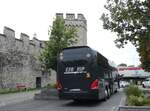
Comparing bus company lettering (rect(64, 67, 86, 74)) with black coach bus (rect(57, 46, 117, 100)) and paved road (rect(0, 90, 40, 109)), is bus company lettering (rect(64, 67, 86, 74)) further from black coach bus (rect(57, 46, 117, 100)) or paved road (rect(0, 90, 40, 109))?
paved road (rect(0, 90, 40, 109))

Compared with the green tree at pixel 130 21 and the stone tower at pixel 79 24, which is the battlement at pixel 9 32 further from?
the stone tower at pixel 79 24

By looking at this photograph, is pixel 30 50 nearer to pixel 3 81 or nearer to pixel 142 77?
pixel 3 81

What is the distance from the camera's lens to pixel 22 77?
46.6 meters

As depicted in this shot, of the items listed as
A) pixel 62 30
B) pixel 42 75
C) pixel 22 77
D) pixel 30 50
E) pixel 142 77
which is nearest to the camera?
pixel 62 30

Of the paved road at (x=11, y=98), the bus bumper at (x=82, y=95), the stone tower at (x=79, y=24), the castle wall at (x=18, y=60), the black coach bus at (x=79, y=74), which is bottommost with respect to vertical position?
the paved road at (x=11, y=98)

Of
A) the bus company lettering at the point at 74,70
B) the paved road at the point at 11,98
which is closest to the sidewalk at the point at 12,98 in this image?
the paved road at the point at 11,98

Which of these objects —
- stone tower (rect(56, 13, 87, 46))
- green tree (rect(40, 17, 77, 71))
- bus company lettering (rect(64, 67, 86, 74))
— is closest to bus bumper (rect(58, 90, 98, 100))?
bus company lettering (rect(64, 67, 86, 74))

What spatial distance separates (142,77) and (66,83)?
86.5 metres

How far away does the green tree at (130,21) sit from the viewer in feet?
62.0

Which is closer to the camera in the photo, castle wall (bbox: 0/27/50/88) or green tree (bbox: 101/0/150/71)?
green tree (bbox: 101/0/150/71)

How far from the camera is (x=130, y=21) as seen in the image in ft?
64.6

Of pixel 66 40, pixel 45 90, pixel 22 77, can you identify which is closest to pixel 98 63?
pixel 45 90

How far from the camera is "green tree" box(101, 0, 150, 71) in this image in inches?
744

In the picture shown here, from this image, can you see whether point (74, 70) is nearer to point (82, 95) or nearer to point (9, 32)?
point (82, 95)
